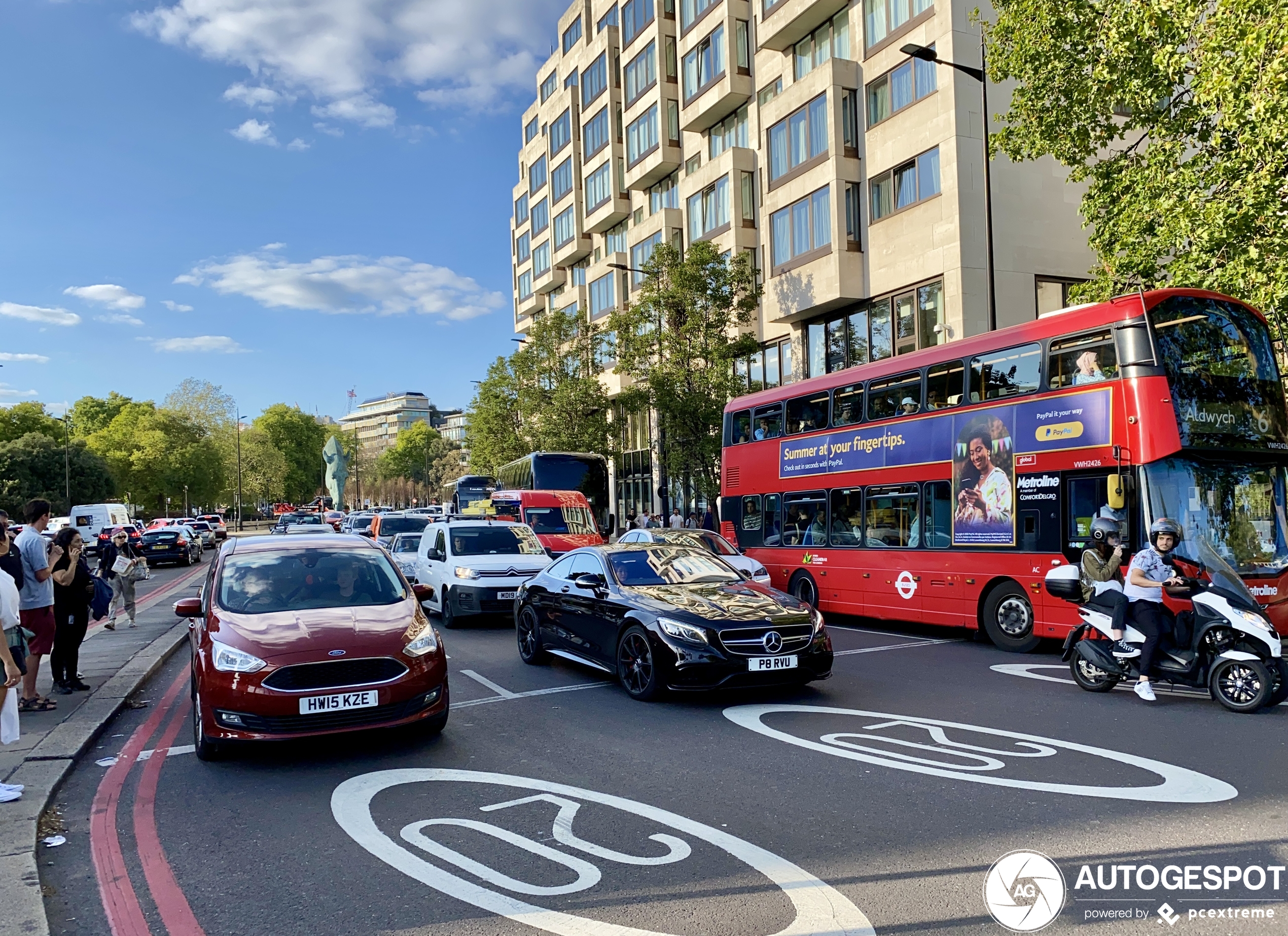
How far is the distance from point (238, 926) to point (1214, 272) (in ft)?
45.0

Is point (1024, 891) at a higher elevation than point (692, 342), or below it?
below

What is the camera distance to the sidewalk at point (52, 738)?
4.30 metres

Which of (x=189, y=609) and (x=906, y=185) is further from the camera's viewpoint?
(x=906, y=185)

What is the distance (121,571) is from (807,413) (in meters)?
11.6

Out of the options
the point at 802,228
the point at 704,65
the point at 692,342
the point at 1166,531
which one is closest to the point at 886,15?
the point at 802,228

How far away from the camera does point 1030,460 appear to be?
11.7 m

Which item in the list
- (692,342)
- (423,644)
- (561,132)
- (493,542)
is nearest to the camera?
(423,644)

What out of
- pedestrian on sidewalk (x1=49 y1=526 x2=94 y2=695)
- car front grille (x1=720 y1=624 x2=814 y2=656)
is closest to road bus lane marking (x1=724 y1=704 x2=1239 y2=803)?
car front grille (x1=720 y1=624 x2=814 y2=656)

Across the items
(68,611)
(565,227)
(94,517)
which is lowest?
(68,611)

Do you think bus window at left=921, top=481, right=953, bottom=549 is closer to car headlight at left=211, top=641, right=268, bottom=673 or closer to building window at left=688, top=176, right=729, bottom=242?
car headlight at left=211, top=641, right=268, bottom=673

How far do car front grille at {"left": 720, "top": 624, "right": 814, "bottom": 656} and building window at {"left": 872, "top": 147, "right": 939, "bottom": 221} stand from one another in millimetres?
18783

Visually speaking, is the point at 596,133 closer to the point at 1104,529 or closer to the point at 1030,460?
the point at 1030,460

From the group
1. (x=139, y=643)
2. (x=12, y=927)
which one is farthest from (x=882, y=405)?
(x=12, y=927)

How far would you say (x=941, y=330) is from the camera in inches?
935
